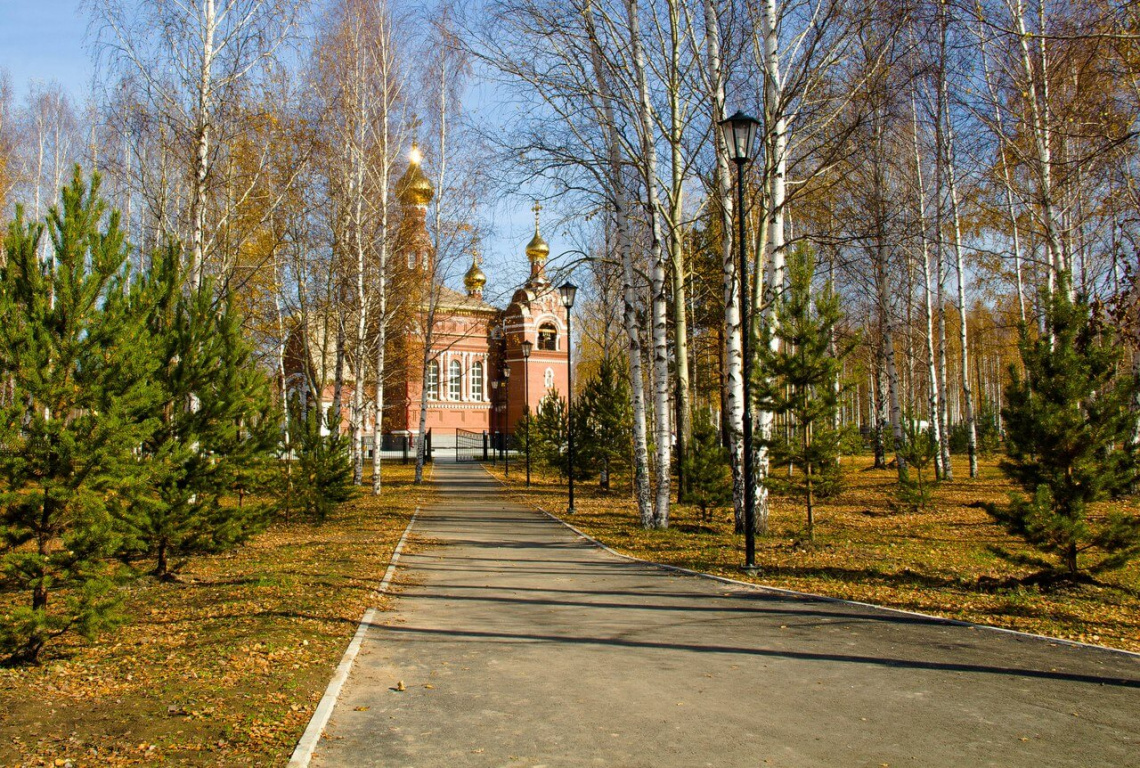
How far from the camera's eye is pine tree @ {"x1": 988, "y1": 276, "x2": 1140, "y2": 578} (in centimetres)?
834

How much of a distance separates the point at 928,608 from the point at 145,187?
1387cm

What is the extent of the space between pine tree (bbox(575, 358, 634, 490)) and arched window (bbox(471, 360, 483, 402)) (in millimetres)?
30195

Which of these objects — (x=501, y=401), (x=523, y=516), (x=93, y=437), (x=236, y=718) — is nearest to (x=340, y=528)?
(x=523, y=516)

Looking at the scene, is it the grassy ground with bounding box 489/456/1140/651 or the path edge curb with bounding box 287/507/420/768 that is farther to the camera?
the grassy ground with bounding box 489/456/1140/651

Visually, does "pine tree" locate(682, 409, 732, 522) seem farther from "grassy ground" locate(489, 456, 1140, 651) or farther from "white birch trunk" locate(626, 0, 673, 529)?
"white birch trunk" locate(626, 0, 673, 529)

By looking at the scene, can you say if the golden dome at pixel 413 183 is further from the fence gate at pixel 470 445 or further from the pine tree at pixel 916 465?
the fence gate at pixel 470 445

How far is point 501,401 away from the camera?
5662 centimetres

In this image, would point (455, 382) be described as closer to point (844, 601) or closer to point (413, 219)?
point (413, 219)

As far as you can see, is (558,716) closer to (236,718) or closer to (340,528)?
(236,718)

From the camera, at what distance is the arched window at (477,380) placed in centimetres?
5581

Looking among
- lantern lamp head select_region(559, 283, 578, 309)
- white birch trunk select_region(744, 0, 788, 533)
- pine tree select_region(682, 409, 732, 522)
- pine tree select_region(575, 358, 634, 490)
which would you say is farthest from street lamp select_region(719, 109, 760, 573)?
pine tree select_region(575, 358, 634, 490)

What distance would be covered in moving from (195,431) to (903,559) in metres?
9.46

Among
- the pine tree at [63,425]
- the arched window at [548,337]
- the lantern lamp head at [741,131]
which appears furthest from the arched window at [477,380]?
the pine tree at [63,425]

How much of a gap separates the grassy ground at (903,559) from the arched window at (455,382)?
3523 cm
